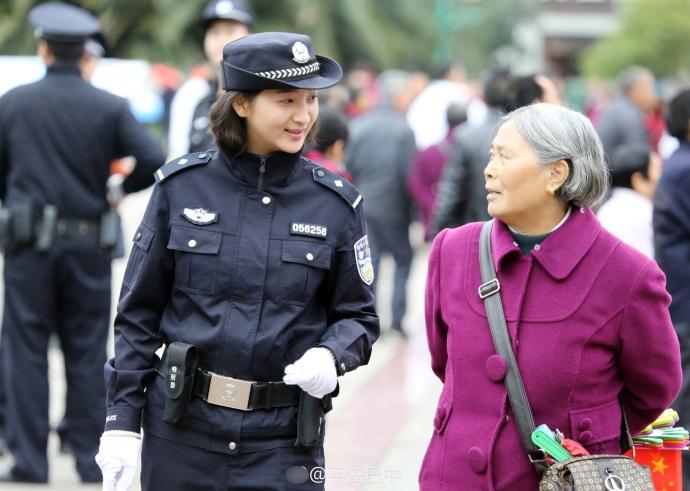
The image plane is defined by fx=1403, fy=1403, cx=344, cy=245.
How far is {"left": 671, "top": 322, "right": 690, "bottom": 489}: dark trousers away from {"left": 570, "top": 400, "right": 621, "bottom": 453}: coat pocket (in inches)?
101

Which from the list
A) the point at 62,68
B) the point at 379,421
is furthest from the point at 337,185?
the point at 379,421

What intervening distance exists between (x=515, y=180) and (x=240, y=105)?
0.81 meters

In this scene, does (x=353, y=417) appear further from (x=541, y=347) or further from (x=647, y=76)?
(x=647, y=76)

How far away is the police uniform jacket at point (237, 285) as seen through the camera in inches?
149

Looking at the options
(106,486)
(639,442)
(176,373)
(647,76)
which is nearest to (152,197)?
(176,373)

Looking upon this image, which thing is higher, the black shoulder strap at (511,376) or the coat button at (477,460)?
the black shoulder strap at (511,376)

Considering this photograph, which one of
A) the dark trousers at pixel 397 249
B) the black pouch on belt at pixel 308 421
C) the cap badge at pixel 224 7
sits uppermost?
the cap badge at pixel 224 7

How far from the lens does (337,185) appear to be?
396cm

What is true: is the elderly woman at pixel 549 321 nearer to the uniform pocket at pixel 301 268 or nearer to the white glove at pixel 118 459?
the uniform pocket at pixel 301 268

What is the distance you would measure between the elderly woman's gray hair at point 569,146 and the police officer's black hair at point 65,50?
3.50m

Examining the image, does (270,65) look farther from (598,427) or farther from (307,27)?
(307,27)

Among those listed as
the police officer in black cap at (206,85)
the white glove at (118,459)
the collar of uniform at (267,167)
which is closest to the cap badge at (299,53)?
the collar of uniform at (267,167)

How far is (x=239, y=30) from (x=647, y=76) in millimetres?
10126

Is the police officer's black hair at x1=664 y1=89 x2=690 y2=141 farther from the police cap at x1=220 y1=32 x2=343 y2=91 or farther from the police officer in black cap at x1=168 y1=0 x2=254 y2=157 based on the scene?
the police cap at x1=220 y1=32 x2=343 y2=91
